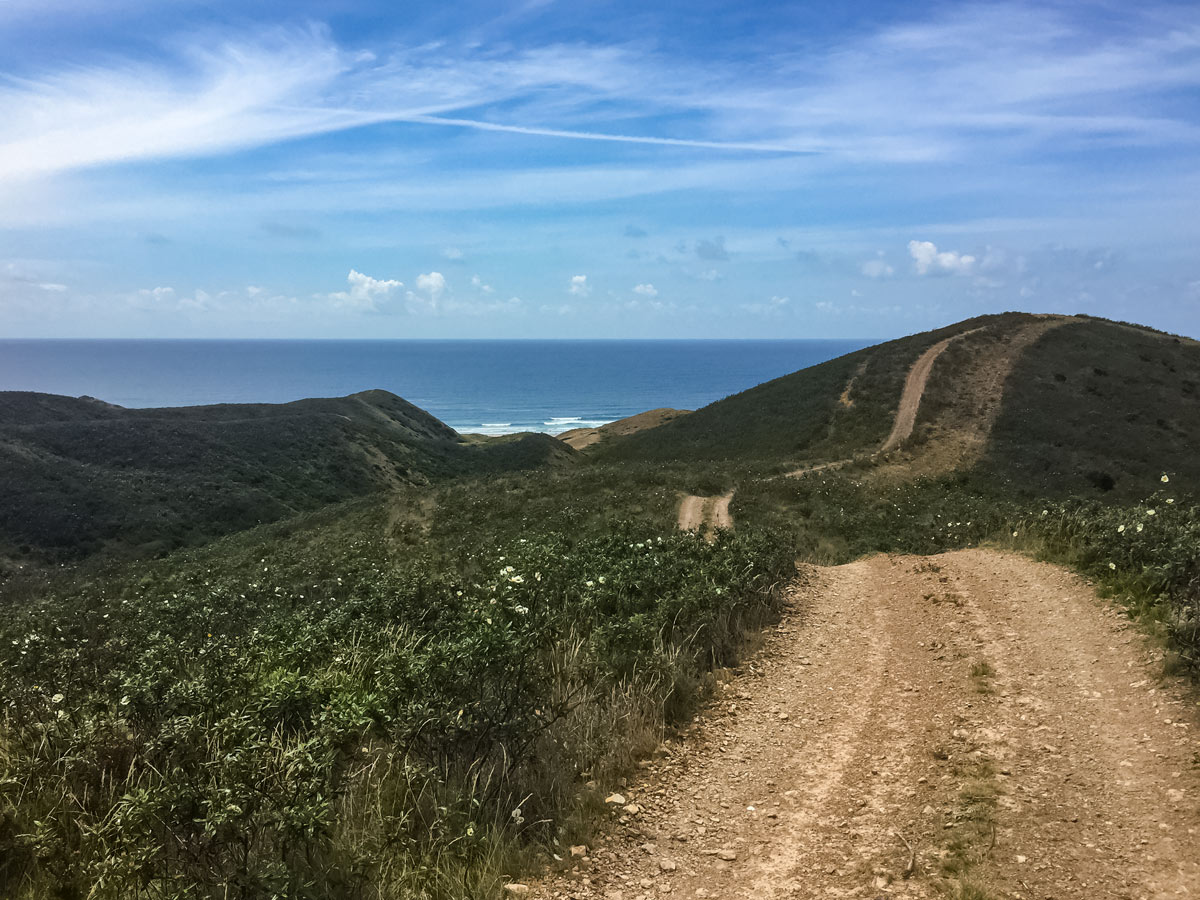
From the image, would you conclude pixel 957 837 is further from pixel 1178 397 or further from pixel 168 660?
pixel 1178 397

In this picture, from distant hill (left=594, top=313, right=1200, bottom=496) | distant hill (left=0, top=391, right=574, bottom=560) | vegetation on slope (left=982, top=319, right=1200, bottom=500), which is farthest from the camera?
distant hill (left=0, top=391, right=574, bottom=560)

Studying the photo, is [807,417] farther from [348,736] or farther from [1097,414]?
[348,736]

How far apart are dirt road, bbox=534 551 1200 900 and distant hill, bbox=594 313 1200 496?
95.2 feet

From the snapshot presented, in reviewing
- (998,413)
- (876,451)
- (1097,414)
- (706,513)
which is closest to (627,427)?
(876,451)

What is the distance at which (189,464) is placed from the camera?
5066 centimetres

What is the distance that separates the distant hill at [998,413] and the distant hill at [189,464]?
64.2 feet

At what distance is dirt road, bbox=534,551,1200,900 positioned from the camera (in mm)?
4637

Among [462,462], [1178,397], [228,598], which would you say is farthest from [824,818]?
[462,462]

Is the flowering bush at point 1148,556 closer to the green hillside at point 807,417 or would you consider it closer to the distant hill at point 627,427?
the green hillside at point 807,417

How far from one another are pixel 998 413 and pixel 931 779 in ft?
139

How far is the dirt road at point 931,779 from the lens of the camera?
464cm

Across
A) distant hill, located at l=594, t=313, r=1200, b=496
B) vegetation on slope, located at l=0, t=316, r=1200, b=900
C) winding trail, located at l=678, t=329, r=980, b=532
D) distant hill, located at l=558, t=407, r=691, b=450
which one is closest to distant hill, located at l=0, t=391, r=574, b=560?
distant hill, located at l=558, t=407, r=691, b=450

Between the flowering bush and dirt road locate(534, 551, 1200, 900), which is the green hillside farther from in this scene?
dirt road locate(534, 551, 1200, 900)

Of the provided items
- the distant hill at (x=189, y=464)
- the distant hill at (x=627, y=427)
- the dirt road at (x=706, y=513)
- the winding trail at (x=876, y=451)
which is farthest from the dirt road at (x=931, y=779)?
the distant hill at (x=627, y=427)
